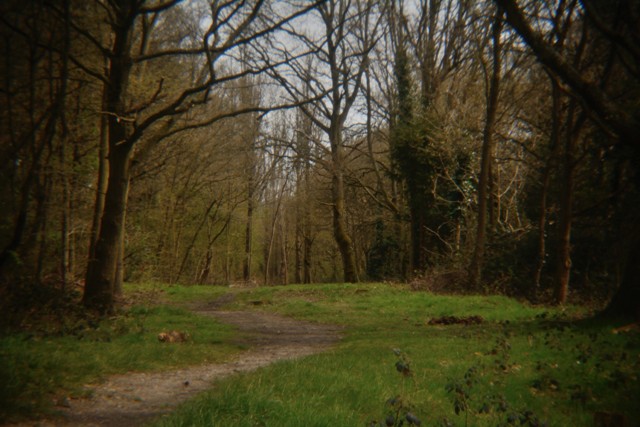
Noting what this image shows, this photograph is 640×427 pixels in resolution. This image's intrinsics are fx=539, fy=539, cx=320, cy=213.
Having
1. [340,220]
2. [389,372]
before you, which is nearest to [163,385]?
[389,372]

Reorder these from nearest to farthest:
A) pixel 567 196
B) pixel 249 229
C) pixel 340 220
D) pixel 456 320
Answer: pixel 456 320 → pixel 567 196 → pixel 340 220 → pixel 249 229

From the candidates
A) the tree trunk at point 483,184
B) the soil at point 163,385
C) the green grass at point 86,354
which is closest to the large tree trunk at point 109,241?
the green grass at point 86,354

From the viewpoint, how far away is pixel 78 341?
8.31 m

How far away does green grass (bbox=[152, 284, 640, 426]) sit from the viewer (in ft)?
16.1

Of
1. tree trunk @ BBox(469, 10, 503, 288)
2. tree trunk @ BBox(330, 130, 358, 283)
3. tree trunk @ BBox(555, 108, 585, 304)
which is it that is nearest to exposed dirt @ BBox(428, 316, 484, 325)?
tree trunk @ BBox(555, 108, 585, 304)

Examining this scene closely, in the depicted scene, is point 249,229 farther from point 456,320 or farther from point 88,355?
point 88,355

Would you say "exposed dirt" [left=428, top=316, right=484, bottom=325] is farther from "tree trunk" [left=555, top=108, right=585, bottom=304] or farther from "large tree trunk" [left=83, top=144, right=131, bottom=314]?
"large tree trunk" [left=83, top=144, right=131, bottom=314]

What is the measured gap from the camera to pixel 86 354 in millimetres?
7316

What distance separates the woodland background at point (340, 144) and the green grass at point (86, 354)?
144 cm

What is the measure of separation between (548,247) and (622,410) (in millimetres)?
14634

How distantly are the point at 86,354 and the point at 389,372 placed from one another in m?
4.11

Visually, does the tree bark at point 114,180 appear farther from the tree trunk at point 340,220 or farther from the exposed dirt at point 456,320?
the tree trunk at point 340,220

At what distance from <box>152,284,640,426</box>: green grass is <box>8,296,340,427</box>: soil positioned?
1.69 ft

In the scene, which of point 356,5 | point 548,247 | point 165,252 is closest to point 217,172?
point 165,252
